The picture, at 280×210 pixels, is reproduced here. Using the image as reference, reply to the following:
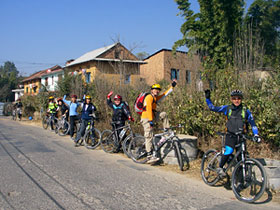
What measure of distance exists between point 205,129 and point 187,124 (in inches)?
22.2

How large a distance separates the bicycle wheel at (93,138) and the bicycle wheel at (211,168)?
4.91 meters

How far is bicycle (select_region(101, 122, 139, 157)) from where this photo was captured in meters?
8.82

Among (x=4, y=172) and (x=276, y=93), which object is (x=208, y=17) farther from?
(x=4, y=172)

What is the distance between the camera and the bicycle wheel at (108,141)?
9547mm

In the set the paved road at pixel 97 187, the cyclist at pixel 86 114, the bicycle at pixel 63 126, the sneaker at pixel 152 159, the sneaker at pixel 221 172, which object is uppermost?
the cyclist at pixel 86 114

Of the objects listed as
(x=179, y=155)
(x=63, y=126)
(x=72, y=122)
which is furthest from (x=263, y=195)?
(x=63, y=126)

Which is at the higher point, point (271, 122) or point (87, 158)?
point (271, 122)

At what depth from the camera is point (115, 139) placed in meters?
9.44

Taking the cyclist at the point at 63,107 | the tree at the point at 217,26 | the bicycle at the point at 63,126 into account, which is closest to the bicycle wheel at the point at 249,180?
the bicycle at the point at 63,126

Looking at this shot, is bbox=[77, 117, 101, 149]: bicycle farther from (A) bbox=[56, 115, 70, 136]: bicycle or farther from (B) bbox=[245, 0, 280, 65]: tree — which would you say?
(B) bbox=[245, 0, 280, 65]: tree

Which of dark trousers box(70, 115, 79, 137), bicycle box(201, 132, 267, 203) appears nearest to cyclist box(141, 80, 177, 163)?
bicycle box(201, 132, 267, 203)

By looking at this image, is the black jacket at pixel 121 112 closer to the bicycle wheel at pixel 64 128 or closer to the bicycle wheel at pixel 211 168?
the bicycle wheel at pixel 211 168

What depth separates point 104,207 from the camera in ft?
15.5

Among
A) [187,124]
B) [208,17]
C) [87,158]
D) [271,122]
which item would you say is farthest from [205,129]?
[208,17]
